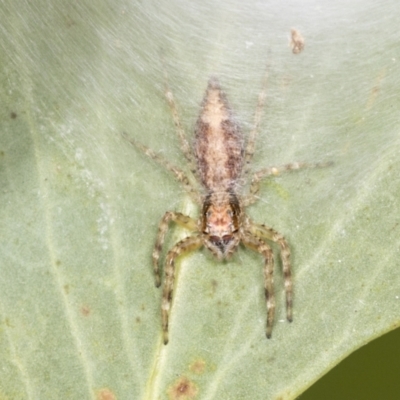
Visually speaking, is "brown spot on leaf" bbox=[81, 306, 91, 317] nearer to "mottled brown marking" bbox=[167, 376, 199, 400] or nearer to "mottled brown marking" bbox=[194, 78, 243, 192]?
"mottled brown marking" bbox=[167, 376, 199, 400]

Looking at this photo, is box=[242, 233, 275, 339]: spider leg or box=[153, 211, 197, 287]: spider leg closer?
box=[242, 233, 275, 339]: spider leg

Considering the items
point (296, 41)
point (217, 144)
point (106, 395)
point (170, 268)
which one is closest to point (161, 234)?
point (170, 268)

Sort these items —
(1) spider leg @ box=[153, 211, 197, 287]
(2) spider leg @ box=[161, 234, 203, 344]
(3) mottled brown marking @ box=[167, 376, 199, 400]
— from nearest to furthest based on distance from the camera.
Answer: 1. (3) mottled brown marking @ box=[167, 376, 199, 400]
2. (2) spider leg @ box=[161, 234, 203, 344]
3. (1) spider leg @ box=[153, 211, 197, 287]

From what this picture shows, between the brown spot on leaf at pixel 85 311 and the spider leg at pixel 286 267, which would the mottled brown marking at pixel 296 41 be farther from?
the brown spot on leaf at pixel 85 311

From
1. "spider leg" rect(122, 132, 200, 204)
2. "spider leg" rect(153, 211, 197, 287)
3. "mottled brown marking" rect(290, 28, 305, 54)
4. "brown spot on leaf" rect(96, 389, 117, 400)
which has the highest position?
"mottled brown marking" rect(290, 28, 305, 54)

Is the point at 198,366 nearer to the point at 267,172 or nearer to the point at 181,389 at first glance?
the point at 181,389

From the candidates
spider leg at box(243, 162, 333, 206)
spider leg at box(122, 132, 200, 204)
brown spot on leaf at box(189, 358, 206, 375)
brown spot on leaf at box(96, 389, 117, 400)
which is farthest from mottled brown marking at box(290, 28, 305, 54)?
brown spot on leaf at box(96, 389, 117, 400)
